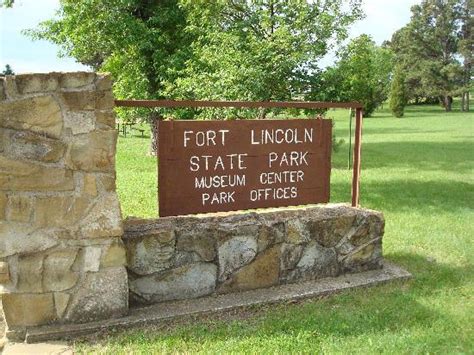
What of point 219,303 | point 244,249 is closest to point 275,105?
point 244,249

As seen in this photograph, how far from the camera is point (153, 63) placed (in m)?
14.3

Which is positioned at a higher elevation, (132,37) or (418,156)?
(132,37)

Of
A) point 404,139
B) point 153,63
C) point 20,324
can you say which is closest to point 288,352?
point 20,324

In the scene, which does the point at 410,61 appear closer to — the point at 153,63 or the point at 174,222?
the point at 153,63

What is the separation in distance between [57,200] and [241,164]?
1546mm

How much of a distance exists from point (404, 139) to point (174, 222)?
2003 cm

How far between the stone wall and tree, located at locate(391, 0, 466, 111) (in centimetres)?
5243

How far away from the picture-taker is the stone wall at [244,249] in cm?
411

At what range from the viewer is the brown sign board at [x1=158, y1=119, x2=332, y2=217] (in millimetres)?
4227

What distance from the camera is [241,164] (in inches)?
176

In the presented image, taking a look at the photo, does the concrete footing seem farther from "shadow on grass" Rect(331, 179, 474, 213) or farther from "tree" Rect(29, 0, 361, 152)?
"tree" Rect(29, 0, 361, 152)

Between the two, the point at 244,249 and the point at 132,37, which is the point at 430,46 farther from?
the point at 244,249

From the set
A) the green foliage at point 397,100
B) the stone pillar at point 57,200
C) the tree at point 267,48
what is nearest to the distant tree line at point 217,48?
the tree at point 267,48

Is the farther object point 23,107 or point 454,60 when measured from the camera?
point 454,60
